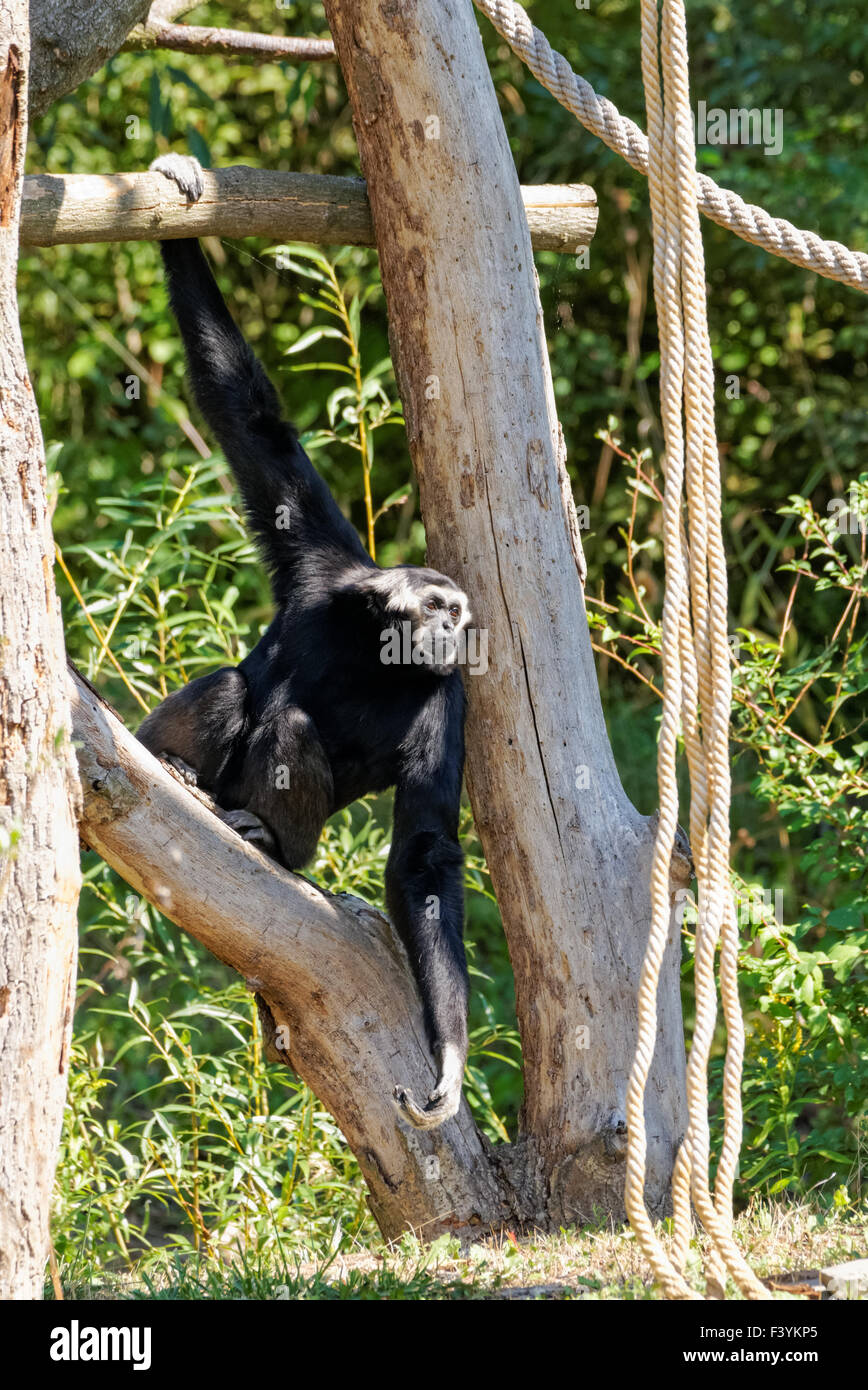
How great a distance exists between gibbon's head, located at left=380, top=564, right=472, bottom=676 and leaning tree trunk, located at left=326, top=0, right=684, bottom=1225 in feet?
0.29

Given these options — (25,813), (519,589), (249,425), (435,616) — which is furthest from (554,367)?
(25,813)

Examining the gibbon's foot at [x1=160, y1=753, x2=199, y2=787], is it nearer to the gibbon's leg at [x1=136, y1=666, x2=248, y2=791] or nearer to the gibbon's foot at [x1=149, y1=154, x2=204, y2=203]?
the gibbon's leg at [x1=136, y1=666, x2=248, y2=791]

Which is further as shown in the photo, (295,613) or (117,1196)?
(117,1196)

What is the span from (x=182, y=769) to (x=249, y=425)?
1.19 m

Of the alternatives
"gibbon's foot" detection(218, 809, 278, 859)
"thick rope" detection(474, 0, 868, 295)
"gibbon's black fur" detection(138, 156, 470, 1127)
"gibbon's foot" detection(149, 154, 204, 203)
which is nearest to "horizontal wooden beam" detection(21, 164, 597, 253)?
"gibbon's foot" detection(149, 154, 204, 203)

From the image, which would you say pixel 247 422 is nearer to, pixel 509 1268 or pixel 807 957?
pixel 807 957

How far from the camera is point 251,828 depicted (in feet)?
14.3

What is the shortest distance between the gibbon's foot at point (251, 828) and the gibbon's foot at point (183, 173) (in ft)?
6.42

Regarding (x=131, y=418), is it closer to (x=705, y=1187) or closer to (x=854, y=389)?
(x=854, y=389)

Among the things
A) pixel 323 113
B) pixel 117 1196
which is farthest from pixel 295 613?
pixel 323 113

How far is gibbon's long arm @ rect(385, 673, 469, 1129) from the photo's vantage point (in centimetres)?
427

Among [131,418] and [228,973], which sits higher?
[131,418]

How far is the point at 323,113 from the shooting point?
1035cm
